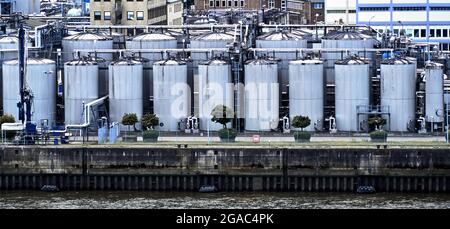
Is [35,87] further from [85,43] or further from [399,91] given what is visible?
[399,91]

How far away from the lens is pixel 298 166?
64.8m

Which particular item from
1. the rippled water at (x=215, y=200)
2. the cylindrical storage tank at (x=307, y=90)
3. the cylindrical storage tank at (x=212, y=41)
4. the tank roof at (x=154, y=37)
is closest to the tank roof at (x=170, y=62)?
the cylindrical storage tank at (x=212, y=41)

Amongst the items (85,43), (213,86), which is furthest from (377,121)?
(85,43)

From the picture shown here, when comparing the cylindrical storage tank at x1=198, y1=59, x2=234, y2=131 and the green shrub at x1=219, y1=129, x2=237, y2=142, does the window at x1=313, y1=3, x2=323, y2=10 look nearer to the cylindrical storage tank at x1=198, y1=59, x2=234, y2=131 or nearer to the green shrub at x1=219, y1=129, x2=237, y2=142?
the cylindrical storage tank at x1=198, y1=59, x2=234, y2=131

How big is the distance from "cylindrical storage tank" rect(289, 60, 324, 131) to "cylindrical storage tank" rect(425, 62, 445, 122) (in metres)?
6.33

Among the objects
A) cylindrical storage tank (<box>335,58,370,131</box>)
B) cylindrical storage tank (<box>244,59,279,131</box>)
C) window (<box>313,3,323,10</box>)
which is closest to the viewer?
cylindrical storage tank (<box>335,58,370,131</box>)

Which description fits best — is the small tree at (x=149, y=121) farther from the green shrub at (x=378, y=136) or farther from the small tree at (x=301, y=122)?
the green shrub at (x=378, y=136)

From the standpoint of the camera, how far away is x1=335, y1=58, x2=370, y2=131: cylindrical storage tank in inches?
2921

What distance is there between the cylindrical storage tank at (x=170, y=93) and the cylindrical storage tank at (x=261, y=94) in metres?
3.94

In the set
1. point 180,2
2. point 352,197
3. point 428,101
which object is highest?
point 180,2

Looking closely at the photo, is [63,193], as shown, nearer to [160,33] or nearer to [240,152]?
[240,152]

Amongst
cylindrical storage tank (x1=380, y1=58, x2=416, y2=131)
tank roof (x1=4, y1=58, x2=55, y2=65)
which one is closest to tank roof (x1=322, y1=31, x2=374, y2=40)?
cylindrical storage tank (x1=380, y1=58, x2=416, y2=131)
